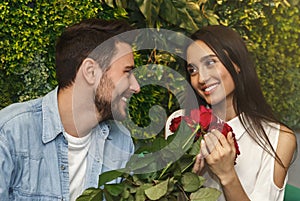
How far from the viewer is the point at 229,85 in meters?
2.01

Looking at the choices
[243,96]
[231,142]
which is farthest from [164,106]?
[231,142]

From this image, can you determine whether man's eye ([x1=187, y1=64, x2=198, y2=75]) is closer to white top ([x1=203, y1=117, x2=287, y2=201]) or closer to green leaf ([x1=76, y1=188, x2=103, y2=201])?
white top ([x1=203, y1=117, x2=287, y2=201])

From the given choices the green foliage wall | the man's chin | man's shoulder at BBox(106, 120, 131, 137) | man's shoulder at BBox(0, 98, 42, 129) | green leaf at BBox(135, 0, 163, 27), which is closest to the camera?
man's shoulder at BBox(0, 98, 42, 129)

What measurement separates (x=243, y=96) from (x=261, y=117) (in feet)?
0.31

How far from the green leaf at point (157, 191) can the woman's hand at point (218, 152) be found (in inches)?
7.8

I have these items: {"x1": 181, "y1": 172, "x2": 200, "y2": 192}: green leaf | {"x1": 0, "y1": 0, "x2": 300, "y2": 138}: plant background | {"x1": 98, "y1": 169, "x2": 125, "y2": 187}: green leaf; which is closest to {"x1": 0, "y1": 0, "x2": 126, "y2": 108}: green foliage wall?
{"x1": 0, "y1": 0, "x2": 300, "y2": 138}: plant background

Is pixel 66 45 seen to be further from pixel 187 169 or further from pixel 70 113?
pixel 187 169

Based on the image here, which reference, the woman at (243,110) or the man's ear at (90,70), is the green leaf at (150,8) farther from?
the man's ear at (90,70)

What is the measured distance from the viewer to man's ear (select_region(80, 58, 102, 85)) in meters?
1.89

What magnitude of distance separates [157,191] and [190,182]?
109 mm

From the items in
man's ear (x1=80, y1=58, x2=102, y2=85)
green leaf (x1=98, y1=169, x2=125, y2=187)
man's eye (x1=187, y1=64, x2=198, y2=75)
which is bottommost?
green leaf (x1=98, y1=169, x2=125, y2=187)

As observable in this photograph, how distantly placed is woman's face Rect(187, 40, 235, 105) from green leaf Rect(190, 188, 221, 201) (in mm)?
468

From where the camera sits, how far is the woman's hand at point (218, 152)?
173 centimetres

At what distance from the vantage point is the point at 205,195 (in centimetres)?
161
